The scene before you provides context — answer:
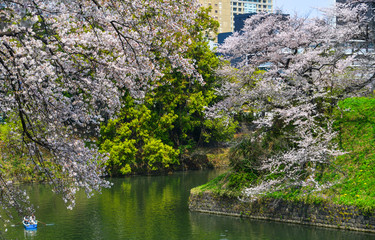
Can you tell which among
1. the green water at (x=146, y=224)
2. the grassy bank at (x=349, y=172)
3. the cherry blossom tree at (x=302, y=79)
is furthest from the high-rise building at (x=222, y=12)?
the grassy bank at (x=349, y=172)

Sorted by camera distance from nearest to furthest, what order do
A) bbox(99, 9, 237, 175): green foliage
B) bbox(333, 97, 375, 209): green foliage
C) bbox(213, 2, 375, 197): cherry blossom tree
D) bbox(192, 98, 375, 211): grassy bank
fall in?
1. bbox(333, 97, 375, 209): green foliage
2. bbox(192, 98, 375, 211): grassy bank
3. bbox(213, 2, 375, 197): cherry blossom tree
4. bbox(99, 9, 237, 175): green foliage

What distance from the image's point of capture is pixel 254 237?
70.4 feet

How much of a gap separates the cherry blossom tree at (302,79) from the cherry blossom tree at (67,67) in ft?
43.9

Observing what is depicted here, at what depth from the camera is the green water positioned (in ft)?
72.1

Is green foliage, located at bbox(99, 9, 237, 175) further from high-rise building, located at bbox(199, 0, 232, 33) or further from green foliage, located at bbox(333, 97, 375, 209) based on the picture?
high-rise building, located at bbox(199, 0, 232, 33)

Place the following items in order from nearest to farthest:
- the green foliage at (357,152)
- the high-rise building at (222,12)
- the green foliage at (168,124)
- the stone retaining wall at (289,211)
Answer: the stone retaining wall at (289,211) → the green foliage at (357,152) → the green foliage at (168,124) → the high-rise building at (222,12)

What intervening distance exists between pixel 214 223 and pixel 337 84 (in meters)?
10.5

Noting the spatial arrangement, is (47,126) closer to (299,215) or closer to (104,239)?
(104,239)

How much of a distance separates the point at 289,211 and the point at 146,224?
279 inches

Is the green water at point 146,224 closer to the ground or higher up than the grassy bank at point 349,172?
closer to the ground

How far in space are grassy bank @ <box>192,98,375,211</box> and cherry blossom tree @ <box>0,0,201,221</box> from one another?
39.5 feet

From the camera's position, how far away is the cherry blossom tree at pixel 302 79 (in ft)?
81.1

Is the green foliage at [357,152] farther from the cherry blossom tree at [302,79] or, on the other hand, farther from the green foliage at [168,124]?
the green foliage at [168,124]

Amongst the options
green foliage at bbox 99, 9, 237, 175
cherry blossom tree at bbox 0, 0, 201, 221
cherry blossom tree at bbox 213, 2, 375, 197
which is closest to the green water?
cherry blossom tree at bbox 213, 2, 375, 197
